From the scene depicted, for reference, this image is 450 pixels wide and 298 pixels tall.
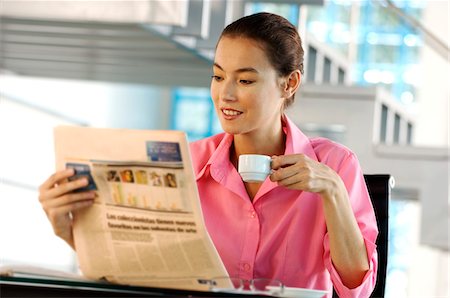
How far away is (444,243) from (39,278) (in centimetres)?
378

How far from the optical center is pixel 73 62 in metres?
5.74

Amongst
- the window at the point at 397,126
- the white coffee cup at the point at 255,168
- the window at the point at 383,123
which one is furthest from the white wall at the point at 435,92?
the white coffee cup at the point at 255,168

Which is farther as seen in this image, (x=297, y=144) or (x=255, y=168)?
(x=297, y=144)

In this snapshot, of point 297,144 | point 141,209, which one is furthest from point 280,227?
point 141,209

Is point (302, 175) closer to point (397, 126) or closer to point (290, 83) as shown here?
point (290, 83)

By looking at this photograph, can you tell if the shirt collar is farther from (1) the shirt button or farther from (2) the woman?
(1) the shirt button

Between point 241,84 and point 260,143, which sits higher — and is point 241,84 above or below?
above

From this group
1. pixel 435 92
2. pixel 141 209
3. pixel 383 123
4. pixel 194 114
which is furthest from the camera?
pixel 194 114

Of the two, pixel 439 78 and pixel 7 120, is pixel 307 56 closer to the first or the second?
pixel 439 78

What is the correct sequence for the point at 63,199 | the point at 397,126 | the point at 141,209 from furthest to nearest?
the point at 397,126
the point at 63,199
the point at 141,209

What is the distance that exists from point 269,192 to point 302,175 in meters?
0.32

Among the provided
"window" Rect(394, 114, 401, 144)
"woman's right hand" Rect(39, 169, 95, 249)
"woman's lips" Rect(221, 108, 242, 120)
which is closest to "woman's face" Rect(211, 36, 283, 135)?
"woman's lips" Rect(221, 108, 242, 120)

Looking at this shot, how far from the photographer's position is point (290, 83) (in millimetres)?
2207

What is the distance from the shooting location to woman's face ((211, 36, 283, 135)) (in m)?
2.05
